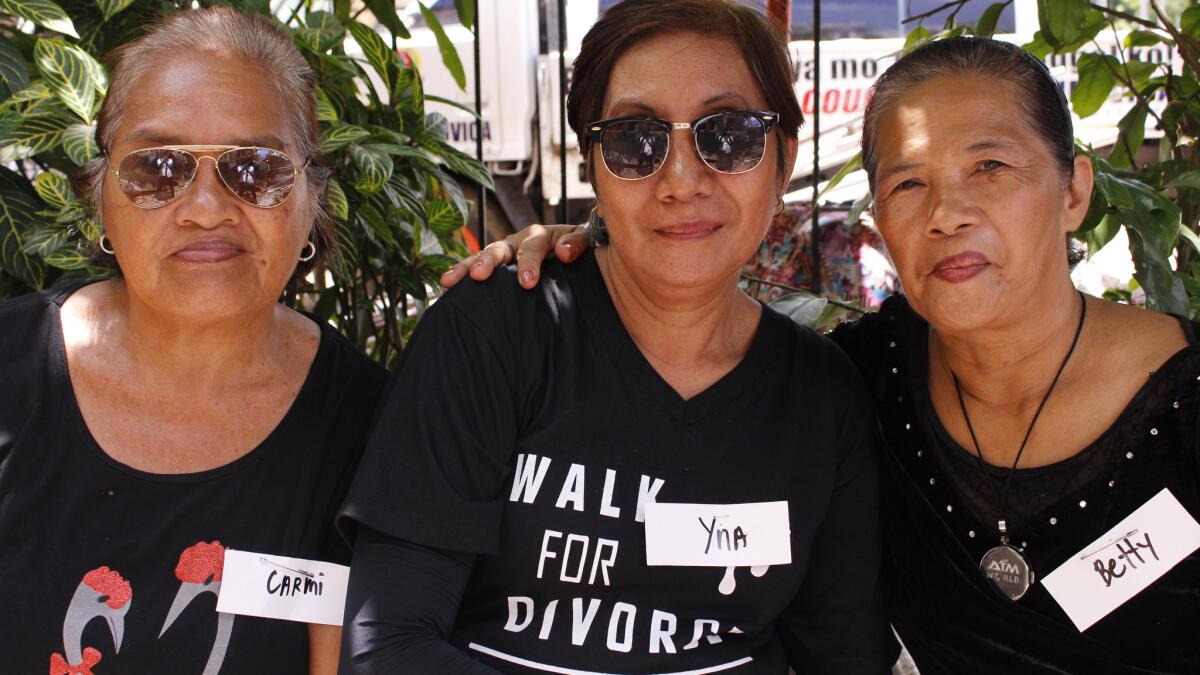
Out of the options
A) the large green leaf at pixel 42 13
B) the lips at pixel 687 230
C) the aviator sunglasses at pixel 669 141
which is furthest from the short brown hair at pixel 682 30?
the large green leaf at pixel 42 13

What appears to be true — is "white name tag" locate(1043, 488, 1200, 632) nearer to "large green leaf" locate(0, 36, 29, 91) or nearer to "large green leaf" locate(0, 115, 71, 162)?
"large green leaf" locate(0, 115, 71, 162)

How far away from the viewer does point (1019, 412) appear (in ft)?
6.49

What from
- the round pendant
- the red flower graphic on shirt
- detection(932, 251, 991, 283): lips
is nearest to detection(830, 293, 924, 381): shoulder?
detection(932, 251, 991, 283): lips

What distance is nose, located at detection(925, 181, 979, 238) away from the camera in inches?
71.9

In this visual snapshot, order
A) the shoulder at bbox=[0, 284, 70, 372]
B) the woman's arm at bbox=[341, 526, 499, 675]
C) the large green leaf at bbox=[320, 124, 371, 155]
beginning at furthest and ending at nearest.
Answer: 1. the large green leaf at bbox=[320, 124, 371, 155]
2. the shoulder at bbox=[0, 284, 70, 372]
3. the woman's arm at bbox=[341, 526, 499, 675]

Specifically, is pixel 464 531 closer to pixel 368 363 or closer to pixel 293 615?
pixel 293 615

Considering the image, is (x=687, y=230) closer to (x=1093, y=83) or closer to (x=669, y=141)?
(x=669, y=141)

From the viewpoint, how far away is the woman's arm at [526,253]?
1924mm

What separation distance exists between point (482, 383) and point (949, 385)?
872 mm

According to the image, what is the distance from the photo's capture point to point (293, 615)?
1.87 m

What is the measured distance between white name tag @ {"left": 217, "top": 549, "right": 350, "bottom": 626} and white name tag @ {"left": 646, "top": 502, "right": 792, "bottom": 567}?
54 cm

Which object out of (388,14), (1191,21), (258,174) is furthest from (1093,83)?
(258,174)

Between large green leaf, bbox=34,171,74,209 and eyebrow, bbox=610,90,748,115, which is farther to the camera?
large green leaf, bbox=34,171,74,209

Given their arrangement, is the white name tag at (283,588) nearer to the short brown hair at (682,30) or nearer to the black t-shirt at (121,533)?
the black t-shirt at (121,533)
